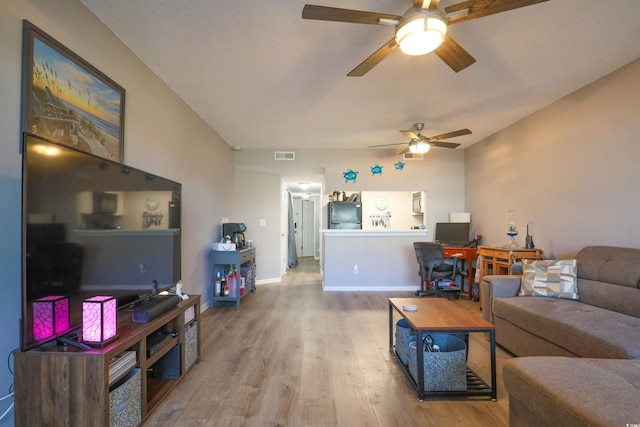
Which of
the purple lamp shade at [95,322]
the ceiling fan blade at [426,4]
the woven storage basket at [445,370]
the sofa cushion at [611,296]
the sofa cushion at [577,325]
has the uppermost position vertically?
the ceiling fan blade at [426,4]

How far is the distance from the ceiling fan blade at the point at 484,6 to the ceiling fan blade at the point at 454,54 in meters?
0.17

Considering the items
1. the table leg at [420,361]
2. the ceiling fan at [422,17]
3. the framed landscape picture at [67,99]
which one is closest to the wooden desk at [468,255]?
the table leg at [420,361]

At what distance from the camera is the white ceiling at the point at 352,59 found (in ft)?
6.27

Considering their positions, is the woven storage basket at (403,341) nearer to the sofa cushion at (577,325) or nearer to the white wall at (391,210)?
the sofa cushion at (577,325)

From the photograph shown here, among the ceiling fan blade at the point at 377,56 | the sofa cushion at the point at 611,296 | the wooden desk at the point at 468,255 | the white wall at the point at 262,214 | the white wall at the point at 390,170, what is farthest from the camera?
the white wall at the point at 262,214

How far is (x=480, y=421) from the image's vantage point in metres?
1.72

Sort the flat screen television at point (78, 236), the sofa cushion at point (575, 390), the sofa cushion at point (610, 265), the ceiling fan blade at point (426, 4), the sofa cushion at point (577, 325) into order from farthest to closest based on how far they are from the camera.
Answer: the sofa cushion at point (610, 265), the sofa cushion at point (577, 325), the ceiling fan blade at point (426, 4), the flat screen television at point (78, 236), the sofa cushion at point (575, 390)

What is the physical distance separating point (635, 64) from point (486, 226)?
264 centimetres

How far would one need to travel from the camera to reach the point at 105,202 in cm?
160

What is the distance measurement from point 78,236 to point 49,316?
0.37m

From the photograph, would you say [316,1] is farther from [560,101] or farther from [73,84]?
[560,101]

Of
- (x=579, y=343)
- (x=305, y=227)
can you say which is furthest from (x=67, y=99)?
(x=305, y=227)

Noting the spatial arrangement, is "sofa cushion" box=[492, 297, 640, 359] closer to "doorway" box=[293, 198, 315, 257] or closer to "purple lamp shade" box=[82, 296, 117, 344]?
"purple lamp shade" box=[82, 296, 117, 344]

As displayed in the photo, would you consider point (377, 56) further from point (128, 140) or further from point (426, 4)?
point (128, 140)
